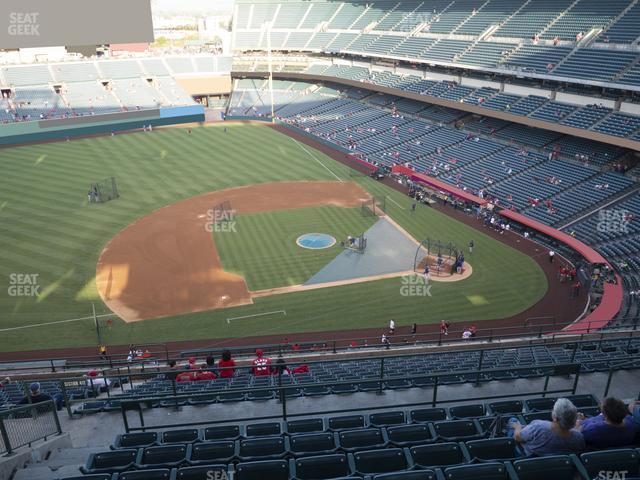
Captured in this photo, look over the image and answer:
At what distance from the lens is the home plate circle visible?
3234 centimetres

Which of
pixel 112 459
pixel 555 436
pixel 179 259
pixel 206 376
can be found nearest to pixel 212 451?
pixel 112 459

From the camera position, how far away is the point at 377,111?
2406 inches

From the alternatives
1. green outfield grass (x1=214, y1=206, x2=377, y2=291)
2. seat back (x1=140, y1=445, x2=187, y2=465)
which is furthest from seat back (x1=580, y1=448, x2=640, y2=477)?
green outfield grass (x1=214, y1=206, x2=377, y2=291)

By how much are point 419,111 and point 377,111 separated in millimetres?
5907

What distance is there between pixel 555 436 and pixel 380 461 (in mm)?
2426

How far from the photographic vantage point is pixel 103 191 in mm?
40562

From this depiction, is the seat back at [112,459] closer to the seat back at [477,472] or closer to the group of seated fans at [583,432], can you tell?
the seat back at [477,472]

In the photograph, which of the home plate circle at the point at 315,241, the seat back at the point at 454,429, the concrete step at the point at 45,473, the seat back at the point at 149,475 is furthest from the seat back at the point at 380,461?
the home plate circle at the point at 315,241

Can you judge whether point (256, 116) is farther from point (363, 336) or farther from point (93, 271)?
point (363, 336)

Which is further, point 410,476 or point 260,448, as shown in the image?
point 260,448

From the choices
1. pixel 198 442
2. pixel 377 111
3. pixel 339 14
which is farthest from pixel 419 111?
pixel 198 442

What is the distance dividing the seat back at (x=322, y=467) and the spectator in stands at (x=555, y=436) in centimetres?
248

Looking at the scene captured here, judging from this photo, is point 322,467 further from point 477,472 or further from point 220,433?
point 220,433

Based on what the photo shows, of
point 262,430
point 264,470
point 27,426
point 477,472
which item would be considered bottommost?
point 27,426
